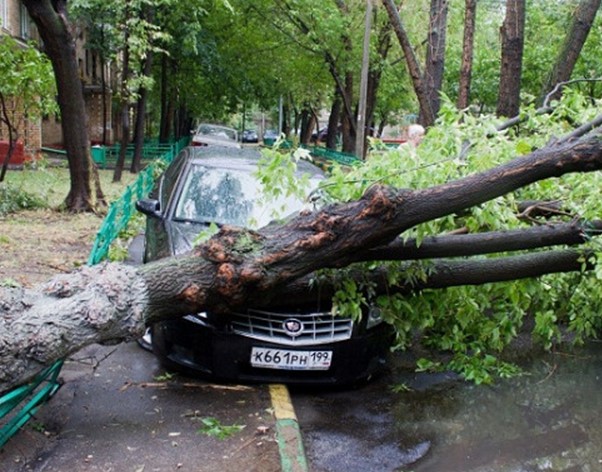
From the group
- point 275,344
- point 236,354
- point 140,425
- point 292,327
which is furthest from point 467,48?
point 140,425

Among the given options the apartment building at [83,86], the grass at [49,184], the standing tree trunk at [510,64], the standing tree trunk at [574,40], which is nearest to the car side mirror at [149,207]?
the standing tree trunk at [510,64]

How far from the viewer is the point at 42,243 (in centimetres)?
1026

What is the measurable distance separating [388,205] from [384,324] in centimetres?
172

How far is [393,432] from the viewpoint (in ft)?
16.9

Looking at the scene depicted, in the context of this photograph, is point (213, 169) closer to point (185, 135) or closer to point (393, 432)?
point (393, 432)

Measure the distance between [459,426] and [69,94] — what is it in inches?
386

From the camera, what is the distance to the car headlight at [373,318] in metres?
5.57

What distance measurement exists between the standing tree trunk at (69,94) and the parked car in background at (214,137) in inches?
575

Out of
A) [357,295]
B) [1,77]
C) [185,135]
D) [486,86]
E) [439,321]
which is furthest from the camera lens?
[185,135]

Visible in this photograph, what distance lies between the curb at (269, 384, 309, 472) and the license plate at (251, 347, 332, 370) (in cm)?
23

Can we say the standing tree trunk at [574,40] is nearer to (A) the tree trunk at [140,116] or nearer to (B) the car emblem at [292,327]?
(B) the car emblem at [292,327]

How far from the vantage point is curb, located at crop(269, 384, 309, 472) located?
4.24 meters

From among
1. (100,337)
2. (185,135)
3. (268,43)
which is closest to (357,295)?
(100,337)

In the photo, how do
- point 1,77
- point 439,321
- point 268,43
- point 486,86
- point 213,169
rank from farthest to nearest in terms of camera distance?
1. point 268,43
2. point 486,86
3. point 1,77
4. point 213,169
5. point 439,321
